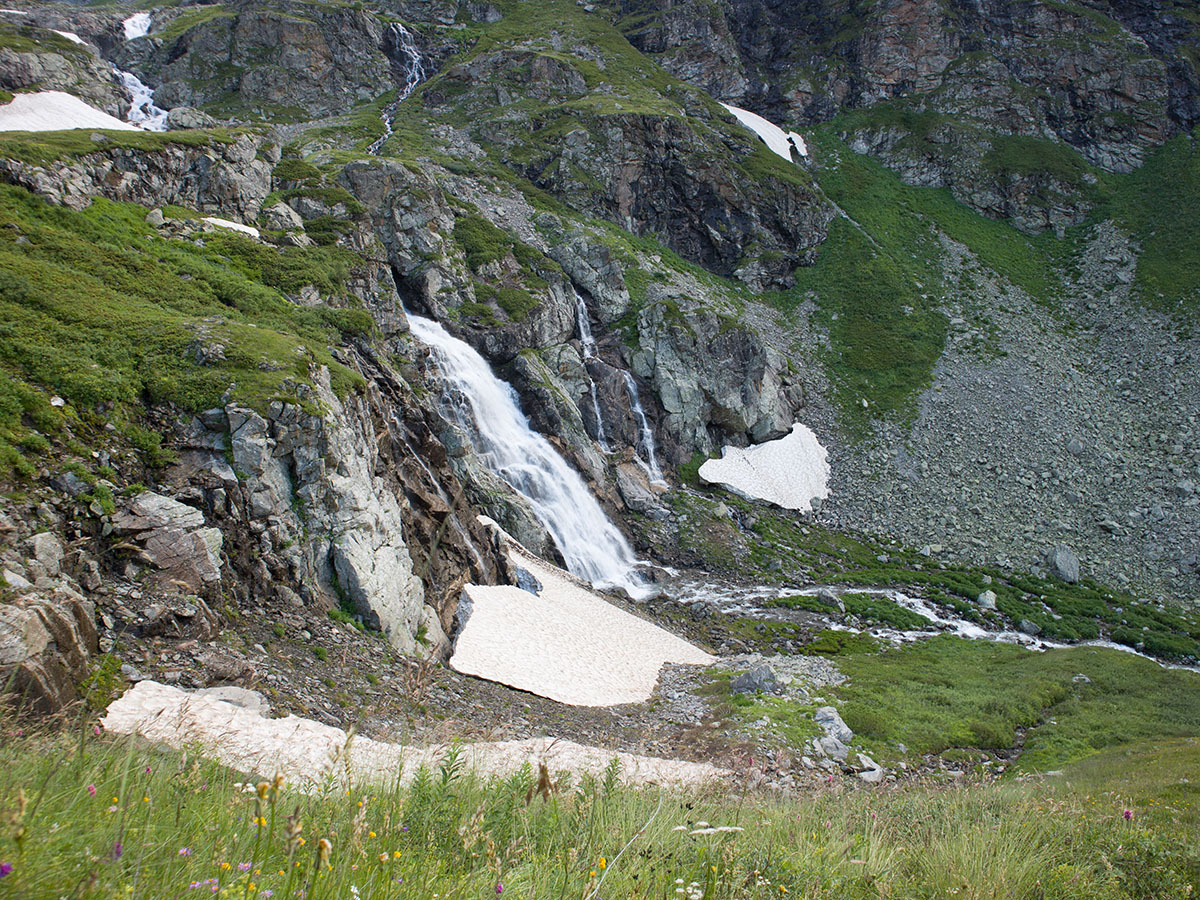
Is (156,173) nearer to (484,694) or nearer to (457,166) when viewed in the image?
(484,694)

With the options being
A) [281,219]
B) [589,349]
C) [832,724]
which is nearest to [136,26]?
[281,219]

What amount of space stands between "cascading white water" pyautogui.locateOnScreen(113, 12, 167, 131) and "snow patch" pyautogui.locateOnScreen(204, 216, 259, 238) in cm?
3041

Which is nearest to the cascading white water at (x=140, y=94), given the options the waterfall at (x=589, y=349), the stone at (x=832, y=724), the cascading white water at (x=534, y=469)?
the waterfall at (x=589, y=349)

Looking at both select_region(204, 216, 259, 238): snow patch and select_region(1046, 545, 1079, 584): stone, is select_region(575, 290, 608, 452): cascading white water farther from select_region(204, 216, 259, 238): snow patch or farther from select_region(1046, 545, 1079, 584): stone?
select_region(1046, 545, 1079, 584): stone

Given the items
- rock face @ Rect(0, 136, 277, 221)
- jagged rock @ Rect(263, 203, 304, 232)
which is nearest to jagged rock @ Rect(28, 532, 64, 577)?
rock face @ Rect(0, 136, 277, 221)

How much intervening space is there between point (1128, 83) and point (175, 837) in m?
109

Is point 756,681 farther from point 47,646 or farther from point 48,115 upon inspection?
point 48,115

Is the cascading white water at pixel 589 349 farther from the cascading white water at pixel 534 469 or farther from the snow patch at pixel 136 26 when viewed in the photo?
the snow patch at pixel 136 26

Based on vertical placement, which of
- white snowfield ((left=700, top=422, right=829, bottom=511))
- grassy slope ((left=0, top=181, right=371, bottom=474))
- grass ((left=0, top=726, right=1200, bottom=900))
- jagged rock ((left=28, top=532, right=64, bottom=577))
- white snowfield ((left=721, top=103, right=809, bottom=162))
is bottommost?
white snowfield ((left=700, top=422, right=829, bottom=511))

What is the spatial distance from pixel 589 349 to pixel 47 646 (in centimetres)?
3880

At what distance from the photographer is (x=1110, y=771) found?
12.1 meters

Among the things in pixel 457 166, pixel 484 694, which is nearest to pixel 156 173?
pixel 484 694

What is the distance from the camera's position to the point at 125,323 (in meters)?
15.2

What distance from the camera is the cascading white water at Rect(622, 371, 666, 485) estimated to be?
40.1m
